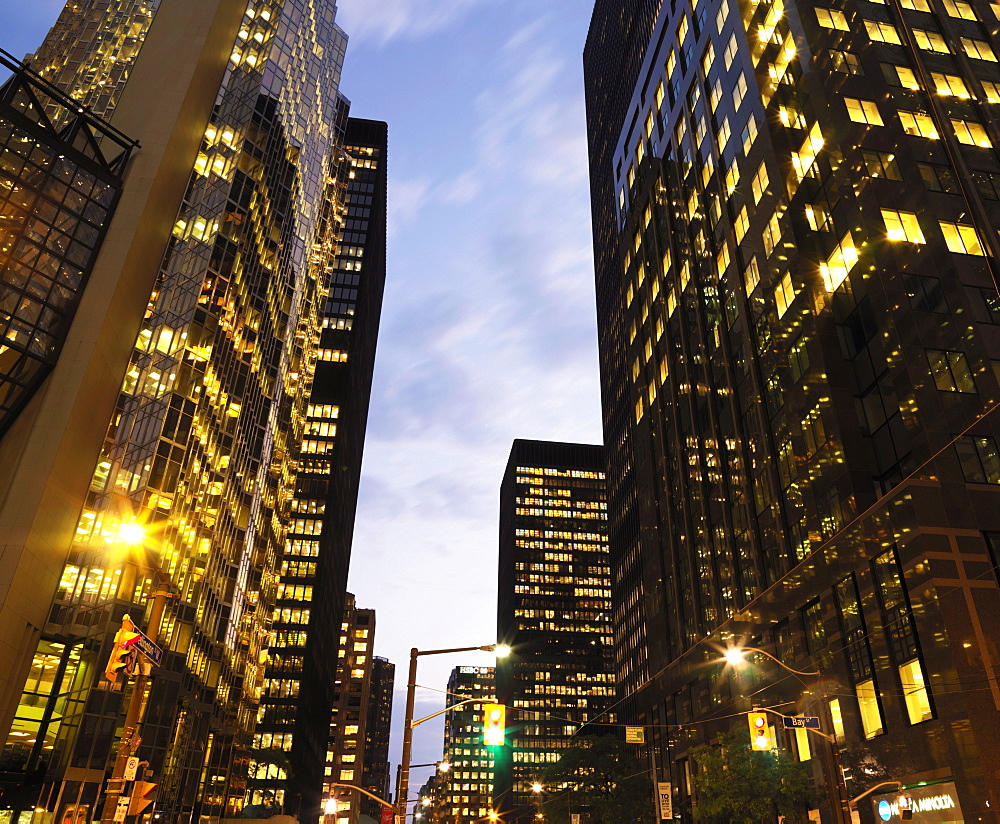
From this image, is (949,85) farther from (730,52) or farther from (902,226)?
(730,52)

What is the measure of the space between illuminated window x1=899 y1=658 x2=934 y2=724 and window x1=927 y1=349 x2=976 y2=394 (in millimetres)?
14826

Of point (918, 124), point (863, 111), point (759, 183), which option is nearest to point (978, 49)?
point (918, 124)

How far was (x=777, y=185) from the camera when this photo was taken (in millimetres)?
56562

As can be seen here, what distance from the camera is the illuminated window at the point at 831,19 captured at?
184ft

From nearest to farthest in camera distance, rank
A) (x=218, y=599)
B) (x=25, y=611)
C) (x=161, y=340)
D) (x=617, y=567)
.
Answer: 1. (x=25, y=611)
2. (x=161, y=340)
3. (x=218, y=599)
4. (x=617, y=567)

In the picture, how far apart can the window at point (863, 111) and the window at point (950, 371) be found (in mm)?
18518

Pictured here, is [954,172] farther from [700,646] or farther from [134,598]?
[134,598]

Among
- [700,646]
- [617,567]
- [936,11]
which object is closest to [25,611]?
[700,646]

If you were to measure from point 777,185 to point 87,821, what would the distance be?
217 ft

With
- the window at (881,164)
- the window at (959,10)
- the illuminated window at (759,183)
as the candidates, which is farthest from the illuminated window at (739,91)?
the window at (881,164)

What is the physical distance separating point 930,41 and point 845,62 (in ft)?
26.6

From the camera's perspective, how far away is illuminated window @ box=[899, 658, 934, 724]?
35656 mm

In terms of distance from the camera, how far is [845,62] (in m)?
53.4

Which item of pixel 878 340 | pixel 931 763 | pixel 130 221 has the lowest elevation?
pixel 931 763
